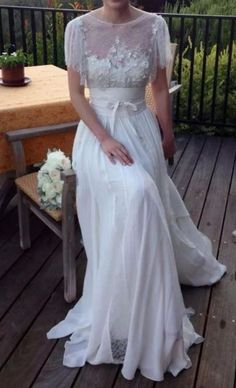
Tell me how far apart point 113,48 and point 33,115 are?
0.87 m

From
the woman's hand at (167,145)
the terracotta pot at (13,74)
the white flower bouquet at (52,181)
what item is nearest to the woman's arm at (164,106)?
the woman's hand at (167,145)

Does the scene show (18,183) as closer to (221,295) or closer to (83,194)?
(83,194)

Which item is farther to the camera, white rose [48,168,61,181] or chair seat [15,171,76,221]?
chair seat [15,171,76,221]

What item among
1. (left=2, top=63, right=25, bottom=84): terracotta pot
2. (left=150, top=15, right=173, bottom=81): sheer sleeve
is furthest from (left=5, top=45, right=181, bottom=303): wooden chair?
(left=150, top=15, right=173, bottom=81): sheer sleeve

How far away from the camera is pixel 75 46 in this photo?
7.11 ft

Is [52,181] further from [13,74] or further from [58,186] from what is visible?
[13,74]

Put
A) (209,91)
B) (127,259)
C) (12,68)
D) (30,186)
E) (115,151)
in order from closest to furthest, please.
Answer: (127,259) → (115,151) → (30,186) → (12,68) → (209,91)

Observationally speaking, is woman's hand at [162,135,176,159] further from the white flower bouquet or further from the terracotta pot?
the terracotta pot

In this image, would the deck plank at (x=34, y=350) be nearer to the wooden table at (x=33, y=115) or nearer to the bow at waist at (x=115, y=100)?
the wooden table at (x=33, y=115)

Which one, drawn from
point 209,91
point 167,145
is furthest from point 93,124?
point 209,91

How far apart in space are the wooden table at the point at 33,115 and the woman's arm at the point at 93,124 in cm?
63

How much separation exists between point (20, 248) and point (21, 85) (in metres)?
1.01

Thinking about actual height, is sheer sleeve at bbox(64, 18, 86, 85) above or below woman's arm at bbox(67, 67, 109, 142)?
above

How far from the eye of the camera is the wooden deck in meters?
2.10
